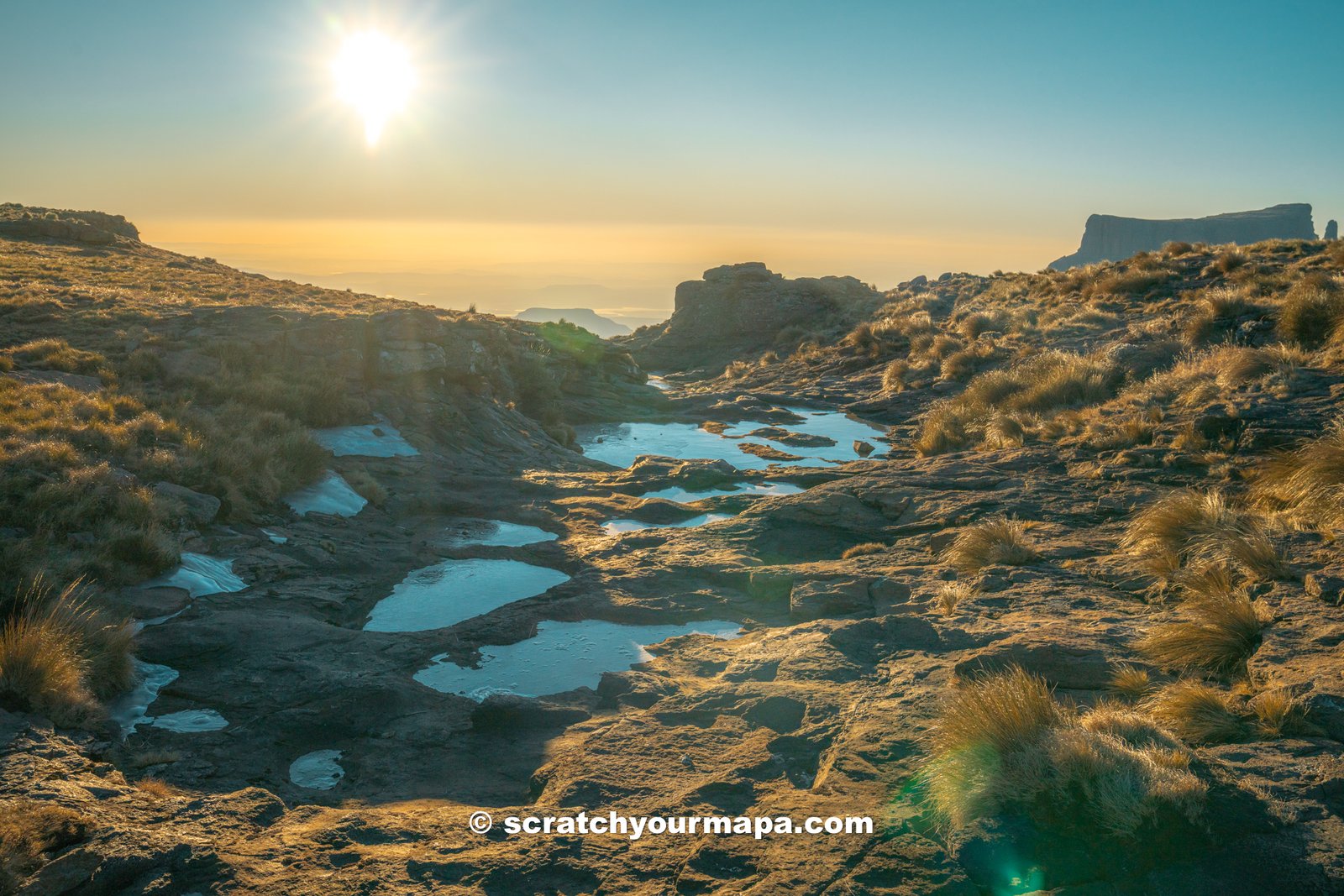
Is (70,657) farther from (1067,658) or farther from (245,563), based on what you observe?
(1067,658)

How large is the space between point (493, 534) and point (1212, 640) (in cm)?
1018

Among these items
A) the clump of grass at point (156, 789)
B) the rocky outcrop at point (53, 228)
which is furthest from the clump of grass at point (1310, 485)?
the rocky outcrop at point (53, 228)

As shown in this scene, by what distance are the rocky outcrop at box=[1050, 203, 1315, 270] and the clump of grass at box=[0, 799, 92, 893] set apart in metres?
118

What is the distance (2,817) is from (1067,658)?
7052 mm

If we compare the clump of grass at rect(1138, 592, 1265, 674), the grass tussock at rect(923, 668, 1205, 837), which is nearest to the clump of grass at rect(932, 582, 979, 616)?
the clump of grass at rect(1138, 592, 1265, 674)

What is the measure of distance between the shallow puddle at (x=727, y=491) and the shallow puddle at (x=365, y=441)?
5.59 metres

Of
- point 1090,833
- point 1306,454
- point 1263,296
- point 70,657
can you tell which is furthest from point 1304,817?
point 1263,296

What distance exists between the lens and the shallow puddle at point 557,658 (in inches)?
308

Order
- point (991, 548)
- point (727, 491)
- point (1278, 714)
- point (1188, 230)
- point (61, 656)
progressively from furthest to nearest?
1. point (1188, 230)
2. point (727, 491)
3. point (991, 548)
4. point (61, 656)
5. point (1278, 714)

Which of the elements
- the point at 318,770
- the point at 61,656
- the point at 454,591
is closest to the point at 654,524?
the point at 454,591

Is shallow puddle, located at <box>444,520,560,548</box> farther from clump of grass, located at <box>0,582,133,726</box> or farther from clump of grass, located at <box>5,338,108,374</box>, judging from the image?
clump of grass, located at <box>5,338,108,374</box>

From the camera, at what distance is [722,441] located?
22656 mm

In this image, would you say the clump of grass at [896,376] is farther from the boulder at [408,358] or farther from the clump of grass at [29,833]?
the clump of grass at [29,833]

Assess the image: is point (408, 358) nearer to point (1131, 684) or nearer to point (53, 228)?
point (1131, 684)
